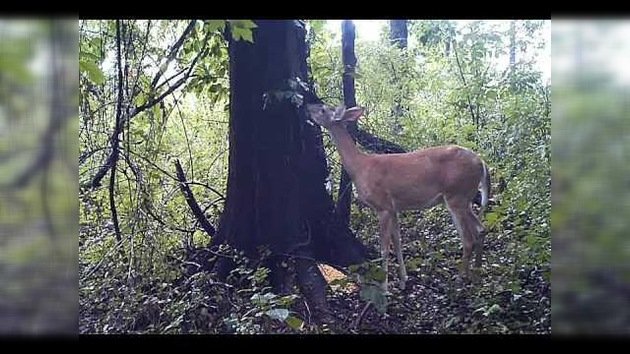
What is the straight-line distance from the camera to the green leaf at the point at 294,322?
87.2 inches

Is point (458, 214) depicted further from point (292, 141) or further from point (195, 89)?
point (195, 89)

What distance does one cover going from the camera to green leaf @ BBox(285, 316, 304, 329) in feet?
7.27

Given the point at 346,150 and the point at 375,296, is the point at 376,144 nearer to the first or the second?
the point at 346,150

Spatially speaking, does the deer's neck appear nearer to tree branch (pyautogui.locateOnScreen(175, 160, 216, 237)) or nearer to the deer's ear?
the deer's ear

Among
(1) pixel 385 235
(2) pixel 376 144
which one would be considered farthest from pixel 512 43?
(1) pixel 385 235

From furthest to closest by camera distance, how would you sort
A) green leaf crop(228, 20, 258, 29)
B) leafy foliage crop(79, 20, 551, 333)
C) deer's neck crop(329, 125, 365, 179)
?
deer's neck crop(329, 125, 365, 179), leafy foliage crop(79, 20, 551, 333), green leaf crop(228, 20, 258, 29)

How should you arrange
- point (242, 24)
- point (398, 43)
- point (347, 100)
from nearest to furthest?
point (242, 24) < point (398, 43) < point (347, 100)

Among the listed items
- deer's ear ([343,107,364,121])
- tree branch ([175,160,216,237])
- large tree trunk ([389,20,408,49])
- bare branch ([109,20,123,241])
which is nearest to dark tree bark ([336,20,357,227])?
deer's ear ([343,107,364,121])

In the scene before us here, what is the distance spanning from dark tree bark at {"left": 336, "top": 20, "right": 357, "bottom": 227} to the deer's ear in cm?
1

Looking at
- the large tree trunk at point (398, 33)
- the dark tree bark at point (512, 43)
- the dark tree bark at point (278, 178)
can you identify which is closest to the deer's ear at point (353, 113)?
the dark tree bark at point (278, 178)

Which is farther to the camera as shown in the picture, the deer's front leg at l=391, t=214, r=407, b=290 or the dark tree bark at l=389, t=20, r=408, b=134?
the deer's front leg at l=391, t=214, r=407, b=290

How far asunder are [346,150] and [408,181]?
222 millimetres

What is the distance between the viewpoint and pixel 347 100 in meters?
2.30

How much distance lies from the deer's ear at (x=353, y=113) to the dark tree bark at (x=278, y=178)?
0.10 metres
